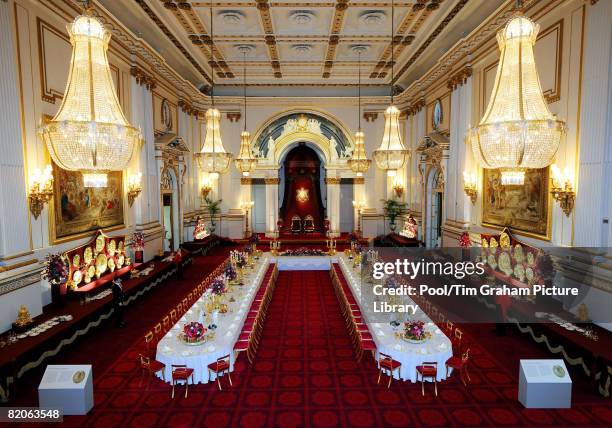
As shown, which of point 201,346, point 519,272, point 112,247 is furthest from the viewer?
point 112,247

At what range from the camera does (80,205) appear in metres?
9.44

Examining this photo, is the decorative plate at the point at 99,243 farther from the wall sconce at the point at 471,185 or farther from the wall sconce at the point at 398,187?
the wall sconce at the point at 398,187

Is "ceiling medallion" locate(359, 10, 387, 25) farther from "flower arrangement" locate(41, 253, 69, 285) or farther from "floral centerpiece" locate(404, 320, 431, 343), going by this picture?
"flower arrangement" locate(41, 253, 69, 285)

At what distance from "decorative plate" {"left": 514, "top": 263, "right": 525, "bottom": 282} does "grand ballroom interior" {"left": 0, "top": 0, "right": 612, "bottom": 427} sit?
6cm

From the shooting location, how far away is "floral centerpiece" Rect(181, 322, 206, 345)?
6.64 meters

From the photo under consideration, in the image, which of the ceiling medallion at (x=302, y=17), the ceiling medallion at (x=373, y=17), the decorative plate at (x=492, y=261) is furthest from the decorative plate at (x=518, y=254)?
the ceiling medallion at (x=302, y=17)

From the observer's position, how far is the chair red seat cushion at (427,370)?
20.1 feet

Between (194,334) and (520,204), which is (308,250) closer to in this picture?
(520,204)

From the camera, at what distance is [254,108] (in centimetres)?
2017

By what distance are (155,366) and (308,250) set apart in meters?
10.9

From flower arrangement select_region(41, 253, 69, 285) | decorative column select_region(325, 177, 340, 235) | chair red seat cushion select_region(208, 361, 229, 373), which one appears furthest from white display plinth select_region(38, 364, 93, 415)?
decorative column select_region(325, 177, 340, 235)

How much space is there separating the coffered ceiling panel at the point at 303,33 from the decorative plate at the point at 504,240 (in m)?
6.21

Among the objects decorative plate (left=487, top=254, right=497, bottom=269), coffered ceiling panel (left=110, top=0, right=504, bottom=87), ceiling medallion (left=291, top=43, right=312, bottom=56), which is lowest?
decorative plate (left=487, top=254, right=497, bottom=269)

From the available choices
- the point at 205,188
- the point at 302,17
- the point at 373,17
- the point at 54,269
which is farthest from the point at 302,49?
the point at 54,269
